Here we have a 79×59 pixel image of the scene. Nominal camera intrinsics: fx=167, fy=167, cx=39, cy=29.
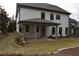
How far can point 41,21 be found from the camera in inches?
655

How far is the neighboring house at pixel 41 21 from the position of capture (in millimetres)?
15891

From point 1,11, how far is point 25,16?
398 cm

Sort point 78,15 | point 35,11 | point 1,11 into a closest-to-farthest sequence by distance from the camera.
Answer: point 78,15 < point 35,11 < point 1,11

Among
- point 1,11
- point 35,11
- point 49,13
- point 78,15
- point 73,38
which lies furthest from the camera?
point 1,11

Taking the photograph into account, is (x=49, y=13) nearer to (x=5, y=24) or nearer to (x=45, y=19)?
(x=45, y=19)

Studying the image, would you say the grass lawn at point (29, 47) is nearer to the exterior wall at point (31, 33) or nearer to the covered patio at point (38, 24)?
the exterior wall at point (31, 33)

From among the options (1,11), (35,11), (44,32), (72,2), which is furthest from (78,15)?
(1,11)

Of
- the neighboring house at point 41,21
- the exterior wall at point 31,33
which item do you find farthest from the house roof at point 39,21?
the exterior wall at point 31,33

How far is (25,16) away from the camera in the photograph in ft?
53.0

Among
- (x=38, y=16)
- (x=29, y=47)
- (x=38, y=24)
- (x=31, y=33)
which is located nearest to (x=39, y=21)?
(x=38, y=16)

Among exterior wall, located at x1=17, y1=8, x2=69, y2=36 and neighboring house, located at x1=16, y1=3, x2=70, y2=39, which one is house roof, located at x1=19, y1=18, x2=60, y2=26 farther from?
exterior wall, located at x1=17, y1=8, x2=69, y2=36

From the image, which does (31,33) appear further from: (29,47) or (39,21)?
(29,47)

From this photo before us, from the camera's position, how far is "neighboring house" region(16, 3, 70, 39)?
15.9 metres

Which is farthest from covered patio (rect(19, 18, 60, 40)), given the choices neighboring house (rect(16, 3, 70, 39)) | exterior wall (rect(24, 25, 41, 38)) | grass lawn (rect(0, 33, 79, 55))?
grass lawn (rect(0, 33, 79, 55))
